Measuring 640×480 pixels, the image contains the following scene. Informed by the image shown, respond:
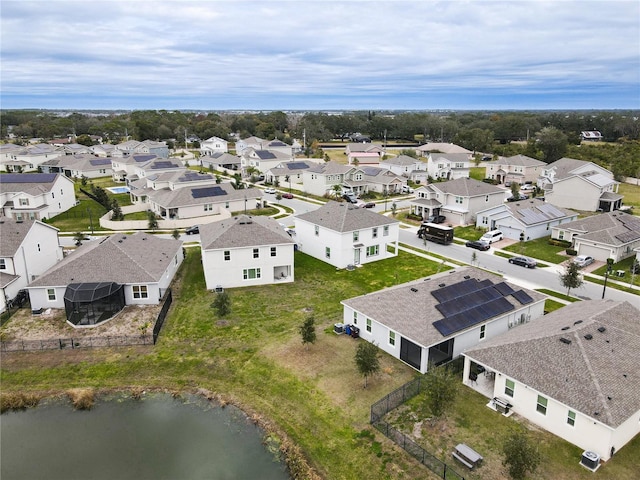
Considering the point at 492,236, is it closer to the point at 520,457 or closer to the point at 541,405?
the point at 541,405

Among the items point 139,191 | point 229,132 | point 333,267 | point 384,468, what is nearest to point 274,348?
point 384,468

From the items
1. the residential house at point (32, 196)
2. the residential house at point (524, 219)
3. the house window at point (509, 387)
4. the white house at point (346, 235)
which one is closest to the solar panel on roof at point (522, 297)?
the house window at point (509, 387)

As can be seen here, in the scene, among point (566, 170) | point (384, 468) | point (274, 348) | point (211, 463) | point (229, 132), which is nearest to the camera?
point (384, 468)

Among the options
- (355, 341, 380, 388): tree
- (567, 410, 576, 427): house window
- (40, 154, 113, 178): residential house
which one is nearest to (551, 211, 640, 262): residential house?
(567, 410, 576, 427): house window

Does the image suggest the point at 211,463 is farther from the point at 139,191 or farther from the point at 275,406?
the point at 139,191

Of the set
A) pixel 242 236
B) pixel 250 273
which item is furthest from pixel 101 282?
pixel 250 273

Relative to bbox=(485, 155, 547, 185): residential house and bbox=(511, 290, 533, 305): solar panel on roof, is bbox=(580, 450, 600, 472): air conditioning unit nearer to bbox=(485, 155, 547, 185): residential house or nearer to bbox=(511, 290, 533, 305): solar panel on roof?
bbox=(511, 290, 533, 305): solar panel on roof
